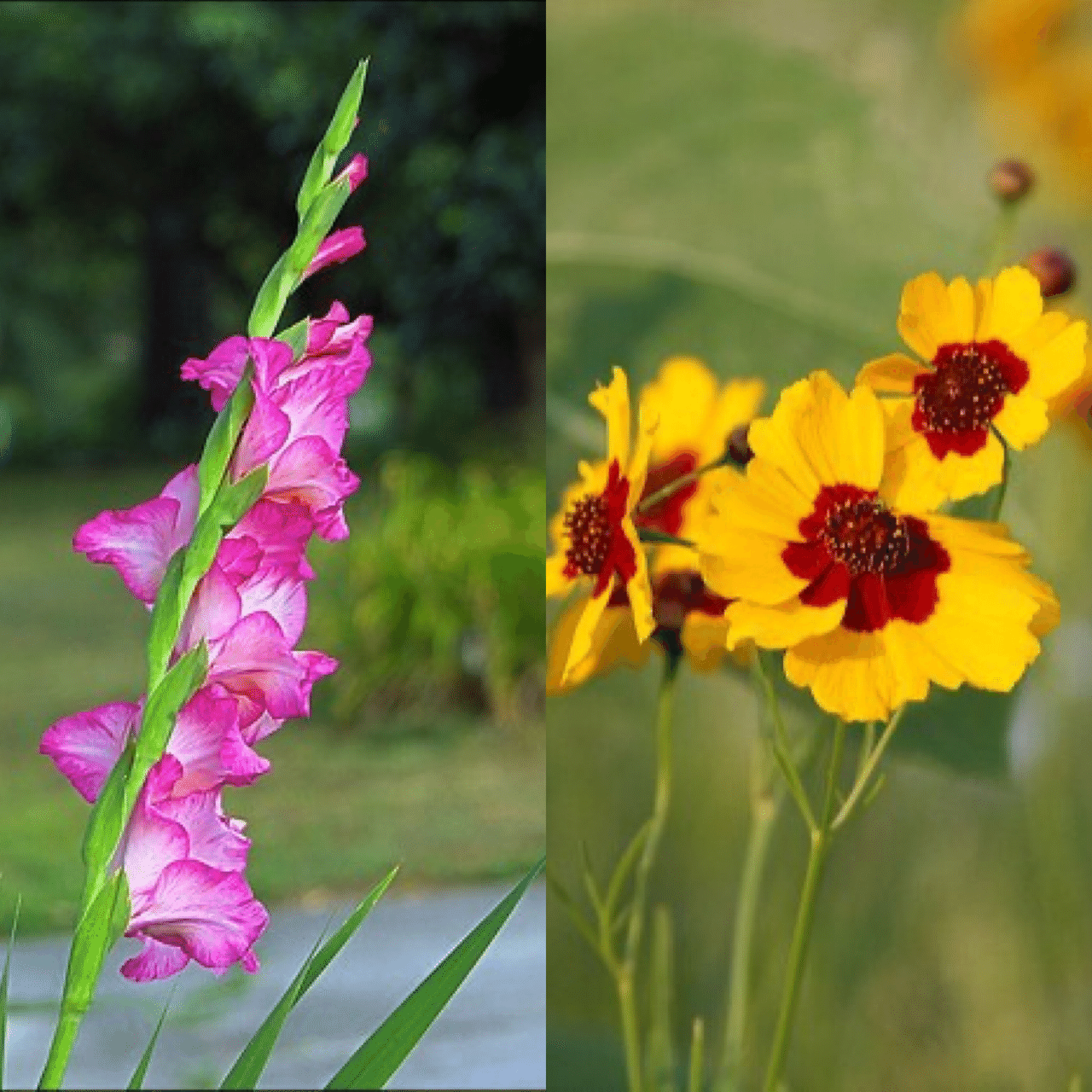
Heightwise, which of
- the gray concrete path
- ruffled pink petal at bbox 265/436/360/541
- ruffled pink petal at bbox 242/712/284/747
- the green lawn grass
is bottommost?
ruffled pink petal at bbox 242/712/284/747

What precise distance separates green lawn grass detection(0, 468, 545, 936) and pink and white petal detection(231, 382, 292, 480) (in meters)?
3.51

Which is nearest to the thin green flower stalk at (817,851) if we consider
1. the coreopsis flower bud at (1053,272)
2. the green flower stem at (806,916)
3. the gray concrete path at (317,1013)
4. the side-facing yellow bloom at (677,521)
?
the green flower stem at (806,916)

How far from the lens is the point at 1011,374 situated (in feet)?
3.90

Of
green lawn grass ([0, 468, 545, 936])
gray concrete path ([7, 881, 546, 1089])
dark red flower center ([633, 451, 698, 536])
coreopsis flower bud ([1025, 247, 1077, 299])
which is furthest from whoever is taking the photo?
green lawn grass ([0, 468, 545, 936])

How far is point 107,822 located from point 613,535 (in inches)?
22.5

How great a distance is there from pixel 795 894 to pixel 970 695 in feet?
0.50

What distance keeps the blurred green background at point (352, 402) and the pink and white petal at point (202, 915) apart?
2.42m

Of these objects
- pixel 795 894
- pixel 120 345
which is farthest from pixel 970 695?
pixel 120 345

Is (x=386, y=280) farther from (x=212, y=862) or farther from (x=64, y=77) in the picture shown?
(x=212, y=862)

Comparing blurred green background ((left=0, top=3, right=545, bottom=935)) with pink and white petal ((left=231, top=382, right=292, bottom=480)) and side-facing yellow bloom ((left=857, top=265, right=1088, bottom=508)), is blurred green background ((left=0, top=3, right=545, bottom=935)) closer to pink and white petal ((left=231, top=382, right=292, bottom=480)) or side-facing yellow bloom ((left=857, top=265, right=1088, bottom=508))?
side-facing yellow bloom ((left=857, top=265, right=1088, bottom=508))

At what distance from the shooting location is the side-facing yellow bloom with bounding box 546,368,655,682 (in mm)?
1211

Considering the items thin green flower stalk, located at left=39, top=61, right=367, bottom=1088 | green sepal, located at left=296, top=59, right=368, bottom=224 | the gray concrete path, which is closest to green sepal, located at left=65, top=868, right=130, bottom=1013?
thin green flower stalk, located at left=39, top=61, right=367, bottom=1088

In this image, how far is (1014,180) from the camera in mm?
1311

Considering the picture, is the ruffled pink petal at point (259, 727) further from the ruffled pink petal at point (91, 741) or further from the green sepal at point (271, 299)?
the green sepal at point (271, 299)
